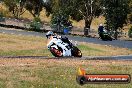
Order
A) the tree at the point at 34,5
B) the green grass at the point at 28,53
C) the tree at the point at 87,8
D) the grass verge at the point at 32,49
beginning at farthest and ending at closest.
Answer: the tree at the point at 34,5 → the tree at the point at 87,8 → the grass verge at the point at 32,49 → the green grass at the point at 28,53

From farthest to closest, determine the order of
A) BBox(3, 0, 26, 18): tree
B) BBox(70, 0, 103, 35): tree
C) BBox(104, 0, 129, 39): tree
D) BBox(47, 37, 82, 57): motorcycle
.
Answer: BBox(3, 0, 26, 18): tree → BBox(70, 0, 103, 35): tree → BBox(104, 0, 129, 39): tree → BBox(47, 37, 82, 57): motorcycle

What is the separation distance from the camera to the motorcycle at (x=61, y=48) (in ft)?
79.8

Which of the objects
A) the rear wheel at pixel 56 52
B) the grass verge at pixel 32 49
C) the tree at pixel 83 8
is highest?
the tree at pixel 83 8

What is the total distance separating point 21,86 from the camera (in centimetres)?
1459

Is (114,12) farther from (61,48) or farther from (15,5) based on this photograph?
(61,48)

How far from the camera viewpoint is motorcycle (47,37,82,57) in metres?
24.3

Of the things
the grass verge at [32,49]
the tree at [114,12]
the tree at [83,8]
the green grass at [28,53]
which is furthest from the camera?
the tree at [83,8]

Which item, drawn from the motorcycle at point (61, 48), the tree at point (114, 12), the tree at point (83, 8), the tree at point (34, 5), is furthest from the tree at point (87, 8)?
the motorcycle at point (61, 48)

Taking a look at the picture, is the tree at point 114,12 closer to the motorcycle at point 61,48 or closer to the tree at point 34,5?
the motorcycle at point 61,48

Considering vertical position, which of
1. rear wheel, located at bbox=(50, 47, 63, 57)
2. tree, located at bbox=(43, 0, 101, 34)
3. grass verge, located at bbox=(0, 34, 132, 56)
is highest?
tree, located at bbox=(43, 0, 101, 34)

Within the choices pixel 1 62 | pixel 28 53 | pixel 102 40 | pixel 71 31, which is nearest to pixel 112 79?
pixel 1 62

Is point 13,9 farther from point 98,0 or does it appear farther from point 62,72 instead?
point 62,72

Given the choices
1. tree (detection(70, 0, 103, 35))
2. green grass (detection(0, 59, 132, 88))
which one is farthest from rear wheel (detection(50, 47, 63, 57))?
tree (detection(70, 0, 103, 35))

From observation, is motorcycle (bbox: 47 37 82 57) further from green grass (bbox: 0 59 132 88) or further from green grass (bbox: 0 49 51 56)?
green grass (bbox: 0 49 51 56)
